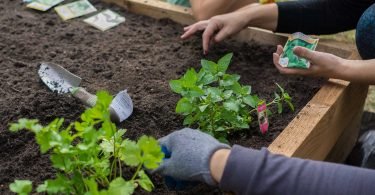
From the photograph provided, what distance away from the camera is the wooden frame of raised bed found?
4.48 feet

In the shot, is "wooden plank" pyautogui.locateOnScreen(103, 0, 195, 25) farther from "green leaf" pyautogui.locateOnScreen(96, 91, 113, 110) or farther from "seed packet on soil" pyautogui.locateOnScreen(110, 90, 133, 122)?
"green leaf" pyautogui.locateOnScreen(96, 91, 113, 110)

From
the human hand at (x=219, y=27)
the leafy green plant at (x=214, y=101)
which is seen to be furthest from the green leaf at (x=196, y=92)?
the human hand at (x=219, y=27)

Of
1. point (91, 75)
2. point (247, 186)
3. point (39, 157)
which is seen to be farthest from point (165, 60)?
point (247, 186)

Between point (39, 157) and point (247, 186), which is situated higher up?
point (247, 186)

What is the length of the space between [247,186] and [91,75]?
93 cm

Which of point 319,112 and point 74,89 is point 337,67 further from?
point 74,89

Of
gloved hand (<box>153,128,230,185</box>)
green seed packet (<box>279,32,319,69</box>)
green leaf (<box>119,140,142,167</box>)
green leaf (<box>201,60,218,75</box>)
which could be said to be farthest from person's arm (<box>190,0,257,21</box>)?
green leaf (<box>119,140,142,167</box>)

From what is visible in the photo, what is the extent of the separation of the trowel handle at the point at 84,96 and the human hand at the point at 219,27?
526 mm

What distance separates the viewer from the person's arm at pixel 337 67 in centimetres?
151

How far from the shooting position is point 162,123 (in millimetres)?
1485

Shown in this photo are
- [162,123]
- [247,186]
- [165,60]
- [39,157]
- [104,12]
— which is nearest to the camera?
[247,186]

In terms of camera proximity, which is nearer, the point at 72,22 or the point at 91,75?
the point at 91,75

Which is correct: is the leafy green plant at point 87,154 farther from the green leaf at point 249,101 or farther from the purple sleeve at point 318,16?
the purple sleeve at point 318,16

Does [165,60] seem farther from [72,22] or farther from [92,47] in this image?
[72,22]
